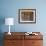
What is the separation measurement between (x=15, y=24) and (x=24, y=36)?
0.74m

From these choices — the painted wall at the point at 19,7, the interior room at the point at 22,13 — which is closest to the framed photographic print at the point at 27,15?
the interior room at the point at 22,13

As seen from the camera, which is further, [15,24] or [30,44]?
[15,24]

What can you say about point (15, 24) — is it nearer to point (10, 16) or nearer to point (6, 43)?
point (10, 16)

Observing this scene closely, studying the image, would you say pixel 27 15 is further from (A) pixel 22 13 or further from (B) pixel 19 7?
(B) pixel 19 7

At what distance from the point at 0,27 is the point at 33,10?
4.20 ft

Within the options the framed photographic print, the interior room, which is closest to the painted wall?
the interior room

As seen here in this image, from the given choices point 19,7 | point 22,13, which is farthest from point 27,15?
point 19,7

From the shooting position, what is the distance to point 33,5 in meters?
4.33

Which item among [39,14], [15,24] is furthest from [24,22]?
[39,14]

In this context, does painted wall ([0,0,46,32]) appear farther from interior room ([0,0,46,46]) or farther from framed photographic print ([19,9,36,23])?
framed photographic print ([19,9,36,23])

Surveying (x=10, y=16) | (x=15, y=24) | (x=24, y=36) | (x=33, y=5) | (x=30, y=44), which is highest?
(x=33, y=5)

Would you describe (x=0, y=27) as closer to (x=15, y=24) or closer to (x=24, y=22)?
(x=15, y=24)

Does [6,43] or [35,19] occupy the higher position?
[35,19]

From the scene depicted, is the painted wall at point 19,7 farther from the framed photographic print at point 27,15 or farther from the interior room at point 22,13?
the framed photographic print at point 27,15
